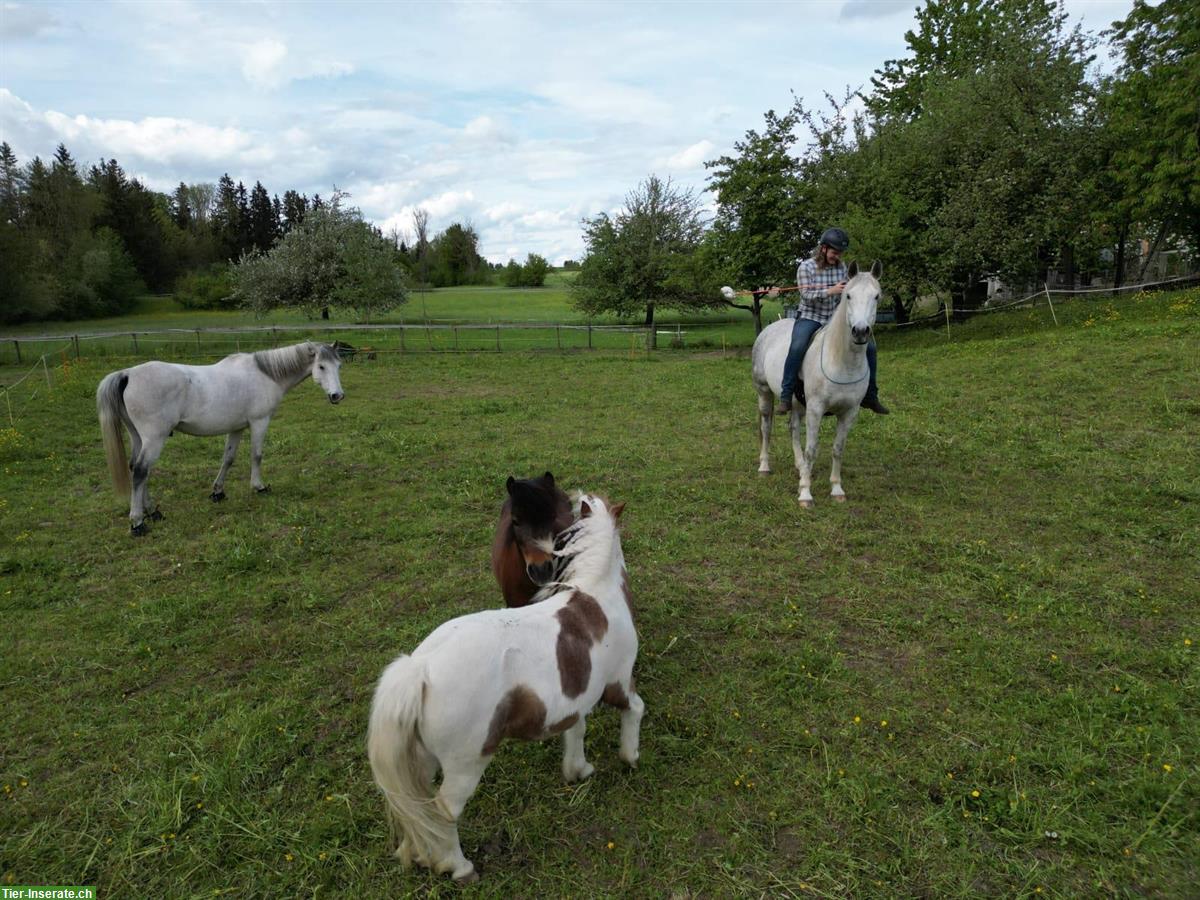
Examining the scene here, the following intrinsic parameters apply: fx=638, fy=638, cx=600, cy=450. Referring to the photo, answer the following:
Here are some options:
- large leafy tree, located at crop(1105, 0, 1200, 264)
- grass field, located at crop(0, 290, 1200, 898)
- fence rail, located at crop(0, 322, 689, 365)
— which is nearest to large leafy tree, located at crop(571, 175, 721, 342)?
fence rail, located at crop(0, 322, 689, 365)

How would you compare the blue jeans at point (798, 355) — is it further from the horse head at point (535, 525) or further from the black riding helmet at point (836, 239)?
the horse head at point (535, 525)

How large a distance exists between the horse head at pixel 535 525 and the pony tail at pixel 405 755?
1.07 metres

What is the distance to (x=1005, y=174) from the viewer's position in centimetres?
1934

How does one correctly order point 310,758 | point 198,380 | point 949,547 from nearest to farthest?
point 310,758 → point 949,547 → point 198,380

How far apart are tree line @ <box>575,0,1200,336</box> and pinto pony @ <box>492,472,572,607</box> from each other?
14.7 metres

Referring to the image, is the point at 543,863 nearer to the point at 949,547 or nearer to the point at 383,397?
the point at 949,547

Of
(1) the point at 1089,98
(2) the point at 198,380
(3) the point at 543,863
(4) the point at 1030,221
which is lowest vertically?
(3) the point at 543,863

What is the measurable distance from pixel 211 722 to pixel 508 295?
67572mm

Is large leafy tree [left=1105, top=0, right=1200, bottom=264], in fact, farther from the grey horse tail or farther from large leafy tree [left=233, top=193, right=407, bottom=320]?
large leafy tree [left=233, top=193, right=407, bottom=320]

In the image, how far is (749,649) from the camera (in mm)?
4398

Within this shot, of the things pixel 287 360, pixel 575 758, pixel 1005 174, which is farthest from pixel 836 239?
pixel 1005 174

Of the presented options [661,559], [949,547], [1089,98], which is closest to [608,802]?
[661,559]

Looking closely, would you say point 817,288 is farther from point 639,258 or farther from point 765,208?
point 639,258

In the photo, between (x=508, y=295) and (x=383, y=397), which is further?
(x=508, y=295)
